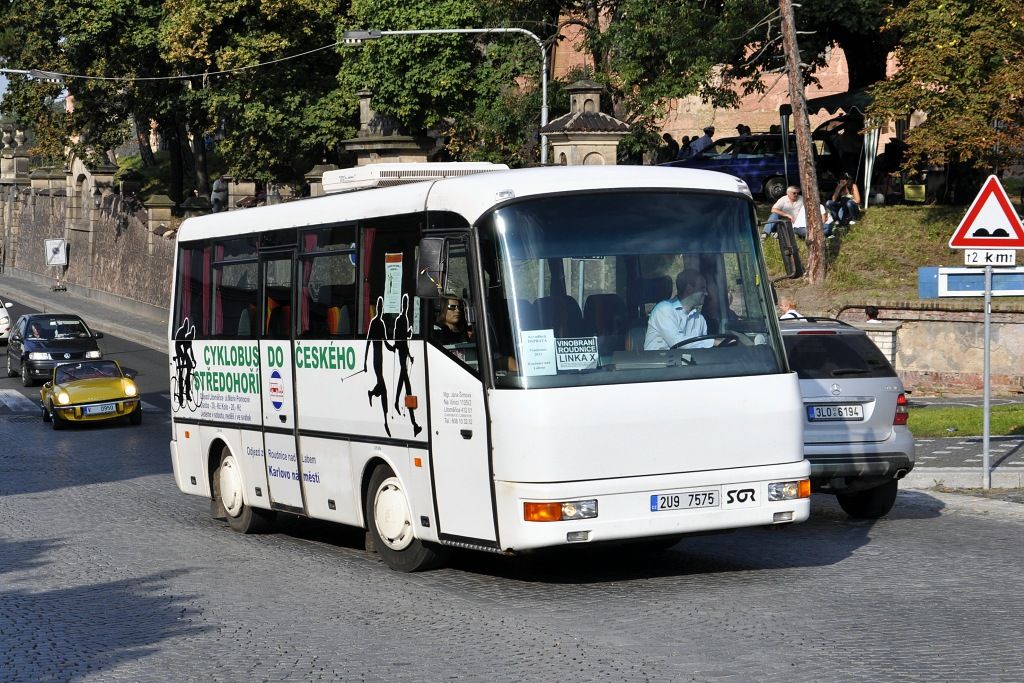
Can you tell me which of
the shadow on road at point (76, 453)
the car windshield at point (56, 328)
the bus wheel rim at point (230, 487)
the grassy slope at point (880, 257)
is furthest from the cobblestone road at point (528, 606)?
the car windshield at point (56, 328)

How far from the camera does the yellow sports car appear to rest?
3003cm

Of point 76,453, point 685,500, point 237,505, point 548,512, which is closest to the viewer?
point 548,512

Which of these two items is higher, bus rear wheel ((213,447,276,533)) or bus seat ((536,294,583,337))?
bus seat ((536,294,583,337))

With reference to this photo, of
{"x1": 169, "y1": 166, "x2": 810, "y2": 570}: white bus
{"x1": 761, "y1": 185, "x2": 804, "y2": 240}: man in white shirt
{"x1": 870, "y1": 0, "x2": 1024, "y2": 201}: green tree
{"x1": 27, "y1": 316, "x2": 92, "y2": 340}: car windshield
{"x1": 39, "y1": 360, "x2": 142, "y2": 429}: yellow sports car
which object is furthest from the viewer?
{"x1": 27, "y1": 316, "x2": 92, "y2": 340}: car windshield

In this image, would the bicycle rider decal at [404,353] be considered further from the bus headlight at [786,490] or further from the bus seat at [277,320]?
the bus headlight at [786,490]

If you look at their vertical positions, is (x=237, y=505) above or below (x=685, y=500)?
below

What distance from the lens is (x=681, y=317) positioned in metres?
10.8

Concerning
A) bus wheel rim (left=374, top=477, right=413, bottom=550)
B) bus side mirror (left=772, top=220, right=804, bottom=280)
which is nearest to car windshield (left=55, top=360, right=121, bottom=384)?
bus side mirror (left=772, top=220, right=804, bottom=280)

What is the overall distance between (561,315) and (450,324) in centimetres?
92

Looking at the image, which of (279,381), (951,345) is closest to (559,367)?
(279,381)

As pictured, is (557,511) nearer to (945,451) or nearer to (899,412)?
(899,412)

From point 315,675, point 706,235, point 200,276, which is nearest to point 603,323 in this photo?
point 706,235

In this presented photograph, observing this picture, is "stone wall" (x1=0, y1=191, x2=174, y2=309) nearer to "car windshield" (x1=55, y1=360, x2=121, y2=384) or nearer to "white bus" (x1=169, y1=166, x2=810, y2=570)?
"car windshield" (x1=55, y1=360, x2=121, y2=384)

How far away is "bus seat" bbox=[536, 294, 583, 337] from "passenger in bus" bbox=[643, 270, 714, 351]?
52 centimetres
